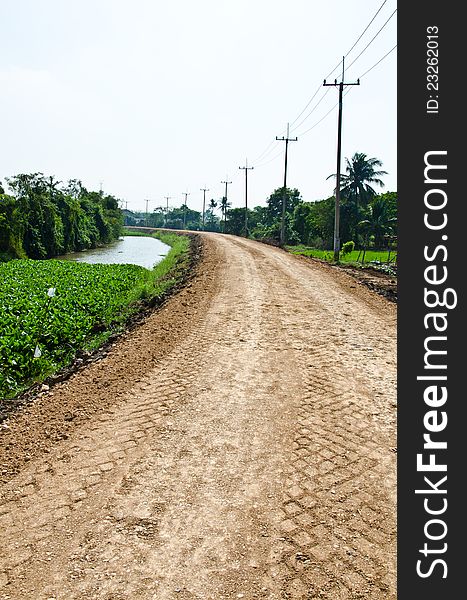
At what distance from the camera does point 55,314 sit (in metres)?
10.8

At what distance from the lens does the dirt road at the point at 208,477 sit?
3.20m

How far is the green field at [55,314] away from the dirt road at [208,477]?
112 cm

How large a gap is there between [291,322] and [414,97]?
7630 millimetres

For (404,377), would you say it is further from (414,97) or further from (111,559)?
(111,559)

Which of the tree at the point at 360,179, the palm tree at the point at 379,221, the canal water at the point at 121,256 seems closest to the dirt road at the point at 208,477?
the canal water at the point at 121,256

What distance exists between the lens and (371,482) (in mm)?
4262

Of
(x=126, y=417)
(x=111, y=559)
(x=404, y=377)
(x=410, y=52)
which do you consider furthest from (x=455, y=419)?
(x=126, y=417)

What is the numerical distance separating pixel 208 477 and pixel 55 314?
7.54m

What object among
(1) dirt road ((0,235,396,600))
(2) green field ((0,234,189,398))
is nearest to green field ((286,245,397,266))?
(2) green field ((0,234,189,398))

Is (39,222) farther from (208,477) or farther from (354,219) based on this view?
(208,477)

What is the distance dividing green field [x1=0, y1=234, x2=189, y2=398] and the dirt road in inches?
44.1

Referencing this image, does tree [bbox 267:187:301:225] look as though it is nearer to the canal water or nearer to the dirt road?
the canal water

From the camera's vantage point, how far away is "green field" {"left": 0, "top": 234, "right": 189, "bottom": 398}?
26.2ft

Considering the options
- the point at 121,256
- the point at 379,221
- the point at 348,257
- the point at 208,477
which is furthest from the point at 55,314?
the point at 121,256
